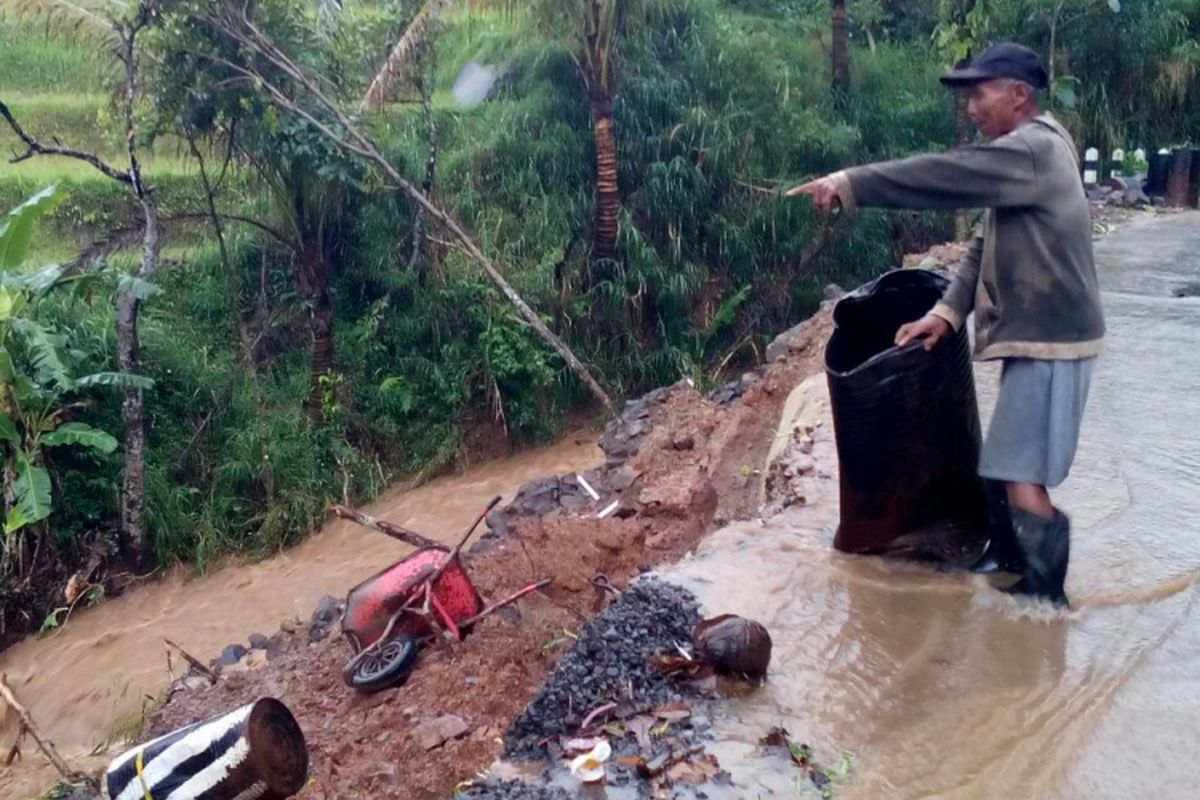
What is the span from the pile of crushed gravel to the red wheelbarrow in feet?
2.90

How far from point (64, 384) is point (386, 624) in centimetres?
586

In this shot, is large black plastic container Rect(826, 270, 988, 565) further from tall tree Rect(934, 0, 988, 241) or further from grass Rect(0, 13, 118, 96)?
grass Rect(0, 13, 118, 96)

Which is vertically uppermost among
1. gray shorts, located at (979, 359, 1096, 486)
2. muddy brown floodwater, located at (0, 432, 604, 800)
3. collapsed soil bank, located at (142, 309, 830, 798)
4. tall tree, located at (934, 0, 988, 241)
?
tall tree, located at (934, 0, 988, 241)

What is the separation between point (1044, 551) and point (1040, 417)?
0.44 m

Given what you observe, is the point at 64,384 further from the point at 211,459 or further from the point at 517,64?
the point at 517,64

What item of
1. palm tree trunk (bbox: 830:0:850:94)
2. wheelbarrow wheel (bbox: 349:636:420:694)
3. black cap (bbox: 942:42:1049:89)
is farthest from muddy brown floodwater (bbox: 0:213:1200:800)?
palm tree trunk (bbox: 830:0:850:94)

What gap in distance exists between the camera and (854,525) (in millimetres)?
4031

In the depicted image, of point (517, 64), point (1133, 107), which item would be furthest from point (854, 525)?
point (1133, 107)

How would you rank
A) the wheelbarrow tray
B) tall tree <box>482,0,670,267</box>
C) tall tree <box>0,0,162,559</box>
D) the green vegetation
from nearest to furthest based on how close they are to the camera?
the wheelbarrow tray → tall tree <box>0,0,162,559</box> → the green vegetation → tall tree <box>482,0,670,267</box>

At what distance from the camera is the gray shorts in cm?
351

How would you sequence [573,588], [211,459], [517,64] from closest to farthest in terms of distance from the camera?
[573,588] → [211,459] → [517,64]

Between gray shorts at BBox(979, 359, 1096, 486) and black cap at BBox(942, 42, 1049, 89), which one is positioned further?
gray shorts at BBox(979, 359, 1096, 486)

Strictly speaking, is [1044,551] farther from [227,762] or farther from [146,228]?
[146,228]

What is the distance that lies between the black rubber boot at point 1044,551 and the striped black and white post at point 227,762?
228cm
